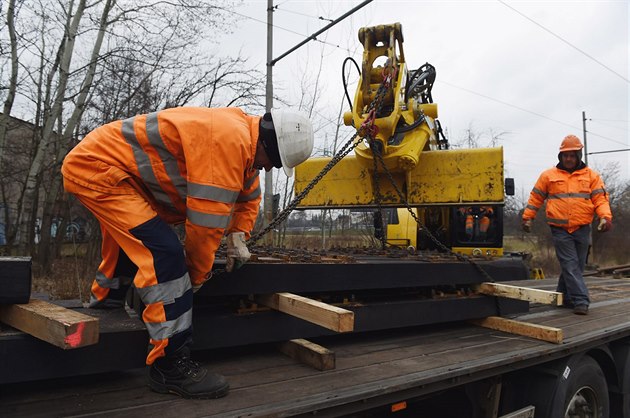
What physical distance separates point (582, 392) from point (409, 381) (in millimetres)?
2107

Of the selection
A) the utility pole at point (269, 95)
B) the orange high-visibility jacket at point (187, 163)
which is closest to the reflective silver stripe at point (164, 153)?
the orange high-visibility jacket at point (187, 163)

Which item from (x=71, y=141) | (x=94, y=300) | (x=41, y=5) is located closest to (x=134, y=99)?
(x=71, y=141)

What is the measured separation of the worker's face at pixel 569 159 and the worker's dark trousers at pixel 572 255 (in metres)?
0.66

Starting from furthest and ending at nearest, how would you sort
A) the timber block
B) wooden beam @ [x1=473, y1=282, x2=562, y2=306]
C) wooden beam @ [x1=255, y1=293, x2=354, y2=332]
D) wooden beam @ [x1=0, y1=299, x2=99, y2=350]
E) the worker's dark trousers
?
the worker's dark trousers
wooden beam @ [x1=473, y1=282, x2=562, y2=306]
wooden beam @ [x1=255, y1=293, x2=354, y2=332]
the timber block
wooden beam @ [x1=0, y1=299, x2=99, y2=350]

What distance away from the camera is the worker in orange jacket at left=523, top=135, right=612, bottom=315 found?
5191 millimetres

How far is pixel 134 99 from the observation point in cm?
1204

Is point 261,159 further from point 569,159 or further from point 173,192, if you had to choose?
point 569,159

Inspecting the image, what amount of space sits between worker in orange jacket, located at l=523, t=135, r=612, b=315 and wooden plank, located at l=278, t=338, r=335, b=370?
11.6ft

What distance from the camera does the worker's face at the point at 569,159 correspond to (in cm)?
529

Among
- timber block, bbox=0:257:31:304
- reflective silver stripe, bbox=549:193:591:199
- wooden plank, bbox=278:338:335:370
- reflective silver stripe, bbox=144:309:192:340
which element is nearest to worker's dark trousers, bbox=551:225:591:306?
reflective silver stripe, bbox=549:193:591:199

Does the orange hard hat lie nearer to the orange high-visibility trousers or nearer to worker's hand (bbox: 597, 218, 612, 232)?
worker's hand (bbox: 597, 218, 612, 232)

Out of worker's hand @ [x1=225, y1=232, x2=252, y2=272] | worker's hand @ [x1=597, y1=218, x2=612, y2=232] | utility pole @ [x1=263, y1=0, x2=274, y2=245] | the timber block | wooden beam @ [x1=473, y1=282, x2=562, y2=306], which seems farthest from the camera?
utility pole @ [x1=263, y1=0, x2=274, y2=245]

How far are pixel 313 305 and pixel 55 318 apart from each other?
1.17 m

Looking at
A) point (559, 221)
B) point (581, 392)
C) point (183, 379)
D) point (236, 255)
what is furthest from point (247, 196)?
point (559, 221)
